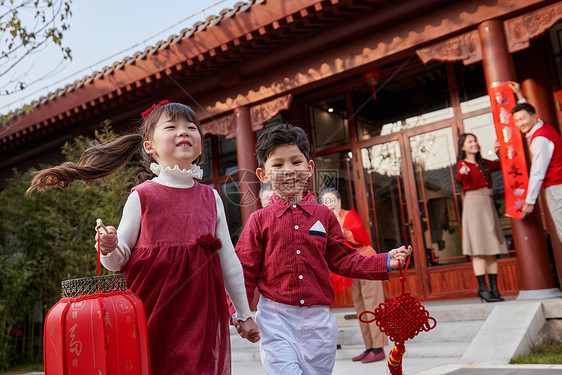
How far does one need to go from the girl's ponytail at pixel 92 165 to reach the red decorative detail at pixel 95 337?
0.54 metres

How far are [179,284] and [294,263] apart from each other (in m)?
0.53

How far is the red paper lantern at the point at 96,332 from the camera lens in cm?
149

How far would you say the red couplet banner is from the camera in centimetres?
480

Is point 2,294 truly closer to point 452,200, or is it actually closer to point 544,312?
point 452,200

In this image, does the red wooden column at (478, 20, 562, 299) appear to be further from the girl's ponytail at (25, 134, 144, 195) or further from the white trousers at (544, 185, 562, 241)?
the girl's ponytail at (25, 134, 144, 195)

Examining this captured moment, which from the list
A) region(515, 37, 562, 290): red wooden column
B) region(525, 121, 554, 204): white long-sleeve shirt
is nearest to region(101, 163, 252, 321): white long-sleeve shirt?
region(525, 121, 554, 204): white long-sleeve shirt

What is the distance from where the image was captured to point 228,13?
19.3 feet

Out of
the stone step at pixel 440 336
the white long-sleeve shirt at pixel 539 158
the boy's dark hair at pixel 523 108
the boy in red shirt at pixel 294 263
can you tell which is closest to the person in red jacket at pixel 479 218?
the stone step at pixel 440 336

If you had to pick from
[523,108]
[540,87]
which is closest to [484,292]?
[523,108]

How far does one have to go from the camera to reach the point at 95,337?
1512mm

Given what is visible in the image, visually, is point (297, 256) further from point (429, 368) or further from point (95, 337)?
point (429, 368)

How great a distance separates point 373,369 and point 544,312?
5.01 feet

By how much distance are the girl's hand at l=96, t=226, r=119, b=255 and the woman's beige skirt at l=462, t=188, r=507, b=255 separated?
422 cm

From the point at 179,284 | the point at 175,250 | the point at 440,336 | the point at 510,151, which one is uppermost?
the point at 510,151
